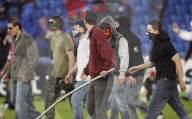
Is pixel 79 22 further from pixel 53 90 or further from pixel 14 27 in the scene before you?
pixel 14 27

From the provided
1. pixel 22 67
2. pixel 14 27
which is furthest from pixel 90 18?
pixel 14 27

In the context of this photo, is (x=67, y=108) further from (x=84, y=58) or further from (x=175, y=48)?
(x=175, y=48)

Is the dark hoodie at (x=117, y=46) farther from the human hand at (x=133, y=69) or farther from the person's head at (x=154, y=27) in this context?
the person's head at (x=154, y=27)

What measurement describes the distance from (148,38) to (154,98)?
1.48ft

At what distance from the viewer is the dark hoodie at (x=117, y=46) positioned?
3539mm

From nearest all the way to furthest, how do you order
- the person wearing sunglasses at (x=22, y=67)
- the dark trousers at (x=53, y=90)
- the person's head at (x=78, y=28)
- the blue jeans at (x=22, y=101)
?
the person's head at (x=78, y=28)
the dark trousers at (x=53, y=90)
the person wearing sunglasses at (x=22, y=67)
the blue jeans at (x=22, y=101)

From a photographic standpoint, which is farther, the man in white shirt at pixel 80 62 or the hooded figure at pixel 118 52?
the man in white shirt at pixel 80 62

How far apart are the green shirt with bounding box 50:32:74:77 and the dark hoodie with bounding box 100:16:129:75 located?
14.8 inches

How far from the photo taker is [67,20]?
152 inches

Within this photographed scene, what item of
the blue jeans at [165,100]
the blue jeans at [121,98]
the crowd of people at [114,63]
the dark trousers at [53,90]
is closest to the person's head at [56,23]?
the crowd of people at [114,63]

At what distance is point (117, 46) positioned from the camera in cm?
355

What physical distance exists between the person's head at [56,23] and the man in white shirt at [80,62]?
12 cm

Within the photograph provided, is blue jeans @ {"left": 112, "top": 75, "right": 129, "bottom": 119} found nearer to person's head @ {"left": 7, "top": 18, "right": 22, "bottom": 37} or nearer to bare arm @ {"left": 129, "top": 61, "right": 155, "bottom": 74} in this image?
bare arm @ {"left": 129, "top": 61, "right": 155, "bottom": 74}

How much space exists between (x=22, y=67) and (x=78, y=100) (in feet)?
3.10
